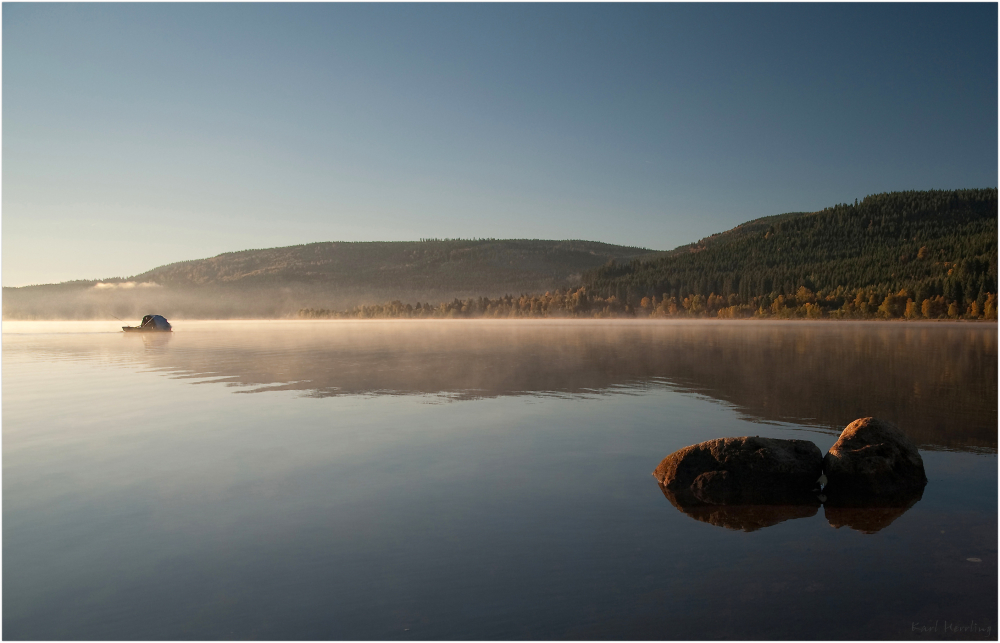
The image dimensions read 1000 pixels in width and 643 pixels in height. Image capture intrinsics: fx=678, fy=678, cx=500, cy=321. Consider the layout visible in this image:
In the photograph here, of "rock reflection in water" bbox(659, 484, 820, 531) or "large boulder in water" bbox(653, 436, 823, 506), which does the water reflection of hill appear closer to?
"large boulder in water" bbox(653, 436, 823, 506)

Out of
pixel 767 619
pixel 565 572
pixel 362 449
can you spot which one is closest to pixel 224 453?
pixel 362 449

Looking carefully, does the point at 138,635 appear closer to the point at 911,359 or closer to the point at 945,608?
the point at 945,608

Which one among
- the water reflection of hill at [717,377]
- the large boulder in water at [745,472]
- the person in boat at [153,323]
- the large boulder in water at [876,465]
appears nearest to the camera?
the large boulder in water at [745,472]

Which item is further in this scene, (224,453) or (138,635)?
(224,453)

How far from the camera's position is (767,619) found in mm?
6637

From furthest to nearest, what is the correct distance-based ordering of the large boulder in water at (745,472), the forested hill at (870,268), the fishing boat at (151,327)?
the forested hill at (870,268)
the fishing boat at (151,327)
the large boulder in water at (745,472)

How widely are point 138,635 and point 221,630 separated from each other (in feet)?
2.49

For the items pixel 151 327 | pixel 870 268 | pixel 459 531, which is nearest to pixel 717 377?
pixel 459 531

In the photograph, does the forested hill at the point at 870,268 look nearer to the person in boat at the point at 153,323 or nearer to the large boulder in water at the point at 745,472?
the person in boat at the point at 153,323

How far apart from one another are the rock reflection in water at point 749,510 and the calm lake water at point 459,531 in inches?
3.5

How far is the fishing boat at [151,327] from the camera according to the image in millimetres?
86375

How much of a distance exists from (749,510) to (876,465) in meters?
2.48

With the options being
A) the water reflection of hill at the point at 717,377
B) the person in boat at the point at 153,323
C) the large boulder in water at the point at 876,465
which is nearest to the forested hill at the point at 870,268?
the water reflection of hill at the point at 717,377

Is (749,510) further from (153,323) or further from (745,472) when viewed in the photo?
(153,323)
